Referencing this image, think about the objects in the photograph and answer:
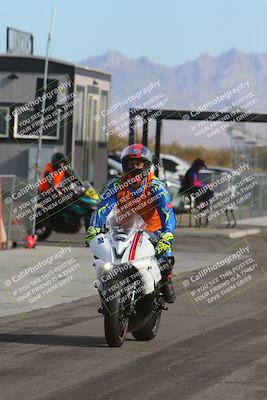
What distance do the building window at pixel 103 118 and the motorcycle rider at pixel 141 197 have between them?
20547 millimetres

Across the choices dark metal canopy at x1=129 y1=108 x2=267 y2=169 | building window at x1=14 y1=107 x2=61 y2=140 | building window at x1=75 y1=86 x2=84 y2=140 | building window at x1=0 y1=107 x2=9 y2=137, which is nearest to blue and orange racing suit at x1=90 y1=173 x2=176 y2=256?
dark metal canopy at x1=129 y1=108 x2=267 y2=169

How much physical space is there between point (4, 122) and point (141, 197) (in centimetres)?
1954

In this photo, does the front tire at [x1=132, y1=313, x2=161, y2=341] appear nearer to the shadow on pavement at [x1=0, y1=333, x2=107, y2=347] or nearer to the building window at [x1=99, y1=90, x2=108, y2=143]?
the shadow on pavement at [x1=0, y1=333, x2=107, y2=347]

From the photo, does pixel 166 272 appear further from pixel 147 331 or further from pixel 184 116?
pixel 184 116

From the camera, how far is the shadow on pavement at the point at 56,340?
10.6 m

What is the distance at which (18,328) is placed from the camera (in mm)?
11664

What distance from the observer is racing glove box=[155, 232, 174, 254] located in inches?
408

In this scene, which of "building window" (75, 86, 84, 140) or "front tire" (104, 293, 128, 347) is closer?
"front tire" (104, 293, 128, 347)

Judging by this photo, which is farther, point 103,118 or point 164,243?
point 103,118

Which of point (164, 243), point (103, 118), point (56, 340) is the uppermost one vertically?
point (164, 243)

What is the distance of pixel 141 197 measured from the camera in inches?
416

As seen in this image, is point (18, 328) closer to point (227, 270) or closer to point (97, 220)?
point (97, 220)

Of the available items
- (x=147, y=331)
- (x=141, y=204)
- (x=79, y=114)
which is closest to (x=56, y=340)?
(x=147, y=331)

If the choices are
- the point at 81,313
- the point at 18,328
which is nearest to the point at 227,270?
the point at 81,313
